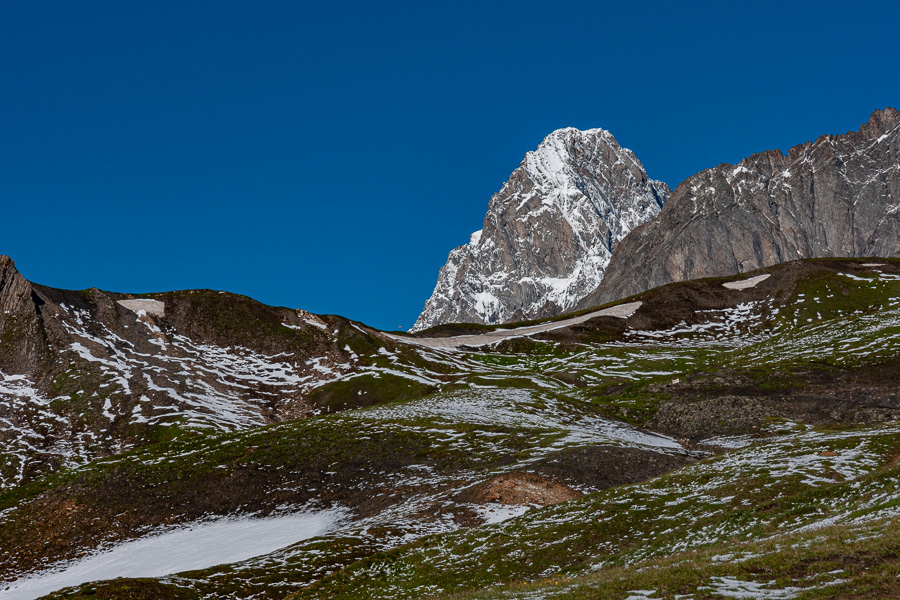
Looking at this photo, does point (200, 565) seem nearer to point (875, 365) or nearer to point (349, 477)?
point (349, 477)

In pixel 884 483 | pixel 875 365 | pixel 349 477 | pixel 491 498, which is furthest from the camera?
pixel 875 365

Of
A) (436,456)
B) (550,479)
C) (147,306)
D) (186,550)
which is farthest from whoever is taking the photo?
(147,306)

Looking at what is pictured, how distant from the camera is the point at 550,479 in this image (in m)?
44.1

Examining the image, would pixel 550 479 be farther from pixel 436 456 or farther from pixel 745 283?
pixel 745 283

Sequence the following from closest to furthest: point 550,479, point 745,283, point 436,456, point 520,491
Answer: point 520,491 < point 550,479 < point 436,456 < point 745,283

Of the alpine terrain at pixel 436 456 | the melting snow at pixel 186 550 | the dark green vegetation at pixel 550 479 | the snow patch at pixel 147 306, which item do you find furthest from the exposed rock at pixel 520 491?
the snow patch at pixel 147 306

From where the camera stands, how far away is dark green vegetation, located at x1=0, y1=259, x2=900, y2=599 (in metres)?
23.7

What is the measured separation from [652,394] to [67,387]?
73820mm

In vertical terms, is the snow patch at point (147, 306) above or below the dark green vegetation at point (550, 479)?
above

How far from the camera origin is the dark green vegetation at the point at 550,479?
23734 mm

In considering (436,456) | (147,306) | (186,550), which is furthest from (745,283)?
(186,550)

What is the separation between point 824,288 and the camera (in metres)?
131

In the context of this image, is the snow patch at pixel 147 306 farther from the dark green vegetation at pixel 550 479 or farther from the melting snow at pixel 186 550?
the melting snow at pixel 186 550

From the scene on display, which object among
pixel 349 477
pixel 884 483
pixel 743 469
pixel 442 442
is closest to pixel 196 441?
pixel 349 477
